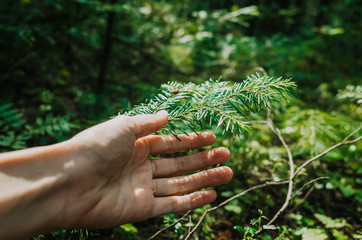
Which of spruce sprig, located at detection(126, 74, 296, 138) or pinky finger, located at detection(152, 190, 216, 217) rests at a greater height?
spruce sprig, located at detection(126, 74, 296, 138)

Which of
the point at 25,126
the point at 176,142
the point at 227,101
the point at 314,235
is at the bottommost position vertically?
the point at 314,235

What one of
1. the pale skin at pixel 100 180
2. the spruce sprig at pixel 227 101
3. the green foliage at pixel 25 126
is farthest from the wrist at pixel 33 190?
the green foliage at pixel 25 126

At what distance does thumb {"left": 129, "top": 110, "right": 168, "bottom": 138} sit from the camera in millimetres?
1476

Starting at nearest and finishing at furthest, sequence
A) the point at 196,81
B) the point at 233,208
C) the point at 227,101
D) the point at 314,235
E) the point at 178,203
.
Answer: the point at 227,101 < the point at 178,203 < the point at 314,235 < the point at 233,208 < the point at 196,81

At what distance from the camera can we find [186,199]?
1648mm

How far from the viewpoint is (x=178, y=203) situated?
1.62 metres

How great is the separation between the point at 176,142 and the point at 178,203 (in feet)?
1.58

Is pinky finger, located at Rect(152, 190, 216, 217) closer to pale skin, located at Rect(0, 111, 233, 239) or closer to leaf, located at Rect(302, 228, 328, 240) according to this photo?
pale skin, located at Rect(0, 111, 233, 239)

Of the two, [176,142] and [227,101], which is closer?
[227,101]

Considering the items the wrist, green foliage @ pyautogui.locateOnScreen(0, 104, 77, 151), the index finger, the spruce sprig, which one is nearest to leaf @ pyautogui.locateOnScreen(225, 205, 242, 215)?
the index finger

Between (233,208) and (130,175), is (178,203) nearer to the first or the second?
(130,175)

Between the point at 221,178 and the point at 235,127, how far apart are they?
578mm

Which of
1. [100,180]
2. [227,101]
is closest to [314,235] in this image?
[227,101]

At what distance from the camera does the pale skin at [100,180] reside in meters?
1.27
